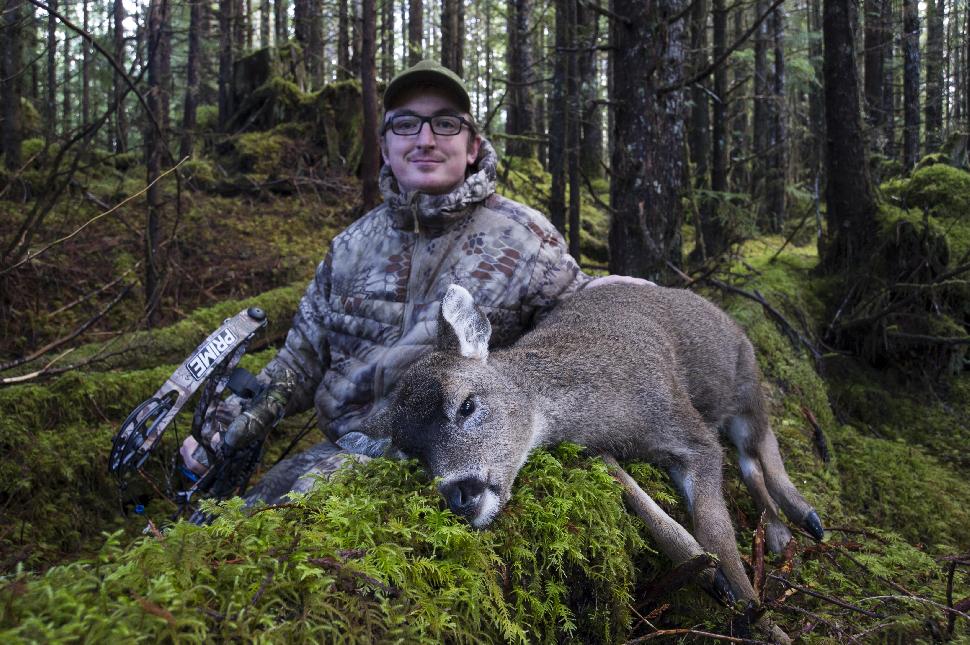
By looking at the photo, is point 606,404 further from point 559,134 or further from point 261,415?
point 559,134

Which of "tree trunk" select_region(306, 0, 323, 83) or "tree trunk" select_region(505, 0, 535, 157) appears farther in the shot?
"tree trunk" select_region(306, 0, 323, 83)

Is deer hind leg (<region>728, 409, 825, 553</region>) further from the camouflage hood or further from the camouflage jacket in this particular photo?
the camouflage hood

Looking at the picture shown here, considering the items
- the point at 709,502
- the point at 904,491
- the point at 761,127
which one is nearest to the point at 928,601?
the point at 709,502

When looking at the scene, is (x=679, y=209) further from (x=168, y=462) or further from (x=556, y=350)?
(x=168, y=462)

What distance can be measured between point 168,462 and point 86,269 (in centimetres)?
593

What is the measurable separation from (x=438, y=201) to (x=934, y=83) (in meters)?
24.1

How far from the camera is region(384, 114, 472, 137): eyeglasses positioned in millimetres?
4375

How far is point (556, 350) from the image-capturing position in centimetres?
337

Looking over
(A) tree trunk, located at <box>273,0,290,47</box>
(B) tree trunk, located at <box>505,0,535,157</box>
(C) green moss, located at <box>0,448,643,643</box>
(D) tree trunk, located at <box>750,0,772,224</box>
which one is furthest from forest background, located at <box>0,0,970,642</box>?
(A) tree trunk, located at <box>273,0,290,47</box>

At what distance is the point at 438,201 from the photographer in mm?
4246

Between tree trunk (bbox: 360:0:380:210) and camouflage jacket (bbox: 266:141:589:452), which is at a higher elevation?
tree trunk (bbox: 360:0:380:210)

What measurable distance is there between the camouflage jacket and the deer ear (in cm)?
92

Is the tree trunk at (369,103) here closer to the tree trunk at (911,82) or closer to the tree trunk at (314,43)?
the tree trunk at (314,43)

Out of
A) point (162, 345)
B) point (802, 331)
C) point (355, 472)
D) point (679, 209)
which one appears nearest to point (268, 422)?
point (355, 472)
